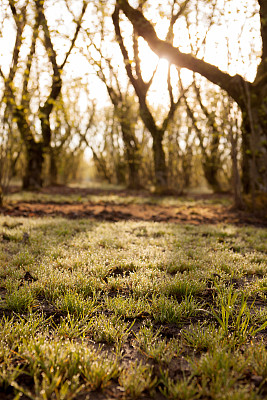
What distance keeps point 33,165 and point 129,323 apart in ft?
53.9

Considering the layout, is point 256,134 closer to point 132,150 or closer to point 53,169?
point 132,150

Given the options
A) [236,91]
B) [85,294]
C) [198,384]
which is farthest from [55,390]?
[236,91]

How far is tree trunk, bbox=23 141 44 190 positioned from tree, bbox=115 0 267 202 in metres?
10.1

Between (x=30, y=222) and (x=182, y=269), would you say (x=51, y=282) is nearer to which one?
(x=182, y=269)

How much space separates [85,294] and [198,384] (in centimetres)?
181

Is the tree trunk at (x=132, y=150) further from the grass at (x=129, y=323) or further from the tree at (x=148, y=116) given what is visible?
the grass at (x=129, y=323)

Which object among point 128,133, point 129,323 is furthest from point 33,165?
point 129,323

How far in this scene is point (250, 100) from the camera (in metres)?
9.95

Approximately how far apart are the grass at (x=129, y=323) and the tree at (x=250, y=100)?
5.47 meters

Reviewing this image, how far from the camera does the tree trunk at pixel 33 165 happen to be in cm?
1777

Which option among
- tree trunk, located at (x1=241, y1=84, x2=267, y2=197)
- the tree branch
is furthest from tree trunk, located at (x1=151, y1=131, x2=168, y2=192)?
tree trunk, located at (x1=241, y1=84, x2=267, y2=197)

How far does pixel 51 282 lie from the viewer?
3658 mm

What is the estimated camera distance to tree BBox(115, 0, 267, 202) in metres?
9.73

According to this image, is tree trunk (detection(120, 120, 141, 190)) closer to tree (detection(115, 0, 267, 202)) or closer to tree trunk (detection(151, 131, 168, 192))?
tree trunk (detection(151, 131, 168, 192))
